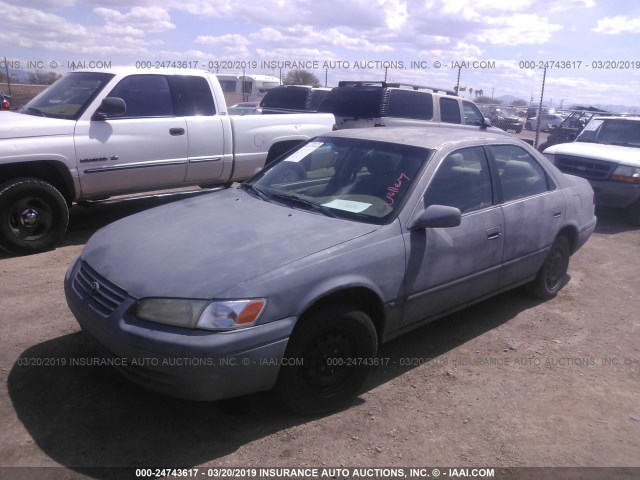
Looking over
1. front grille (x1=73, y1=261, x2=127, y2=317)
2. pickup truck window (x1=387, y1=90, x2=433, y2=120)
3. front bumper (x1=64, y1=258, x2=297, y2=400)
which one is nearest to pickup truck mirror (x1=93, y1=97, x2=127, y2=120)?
front grille (x1=73, y1=261, x2=127, y2=317)

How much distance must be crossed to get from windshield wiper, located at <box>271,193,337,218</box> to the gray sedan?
0.01m

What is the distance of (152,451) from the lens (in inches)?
116

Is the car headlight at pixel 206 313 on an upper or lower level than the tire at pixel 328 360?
upper

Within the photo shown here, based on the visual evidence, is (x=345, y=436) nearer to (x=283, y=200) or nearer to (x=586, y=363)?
(x=283, y=200)

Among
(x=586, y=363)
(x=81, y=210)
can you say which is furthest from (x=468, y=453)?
(x=81, y=210)

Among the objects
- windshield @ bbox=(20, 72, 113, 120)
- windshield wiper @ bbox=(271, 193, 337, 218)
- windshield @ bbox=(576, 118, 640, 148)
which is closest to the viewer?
windshield wiper @ bbox=(271, 193, 337, 218)

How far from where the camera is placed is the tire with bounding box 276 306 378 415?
310 centimetres

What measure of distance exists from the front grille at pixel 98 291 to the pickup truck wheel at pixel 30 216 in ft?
9.55

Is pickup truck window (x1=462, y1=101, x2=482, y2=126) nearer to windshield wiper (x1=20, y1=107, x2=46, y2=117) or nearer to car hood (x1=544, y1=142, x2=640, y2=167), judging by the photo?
car hood (x1=544, y1=142, x2=640, y2=167)

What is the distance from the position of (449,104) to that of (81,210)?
7.11 m

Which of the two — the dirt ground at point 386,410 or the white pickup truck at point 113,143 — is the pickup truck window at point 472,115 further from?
the dirt ground at point 386,410

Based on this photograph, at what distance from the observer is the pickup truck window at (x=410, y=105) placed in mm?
10086

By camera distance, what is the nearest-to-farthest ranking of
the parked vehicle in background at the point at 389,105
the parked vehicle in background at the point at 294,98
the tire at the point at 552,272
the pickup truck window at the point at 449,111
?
1. the tire at the point at 552,272
2. the parked vehicle in background at the point at 389,105
3. the pickup truck window at the point at 449,111
4. the parked vehicle in background at the point at 294,98

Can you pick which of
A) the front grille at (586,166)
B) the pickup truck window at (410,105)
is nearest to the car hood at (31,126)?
the pickup truck window at (410,105)
